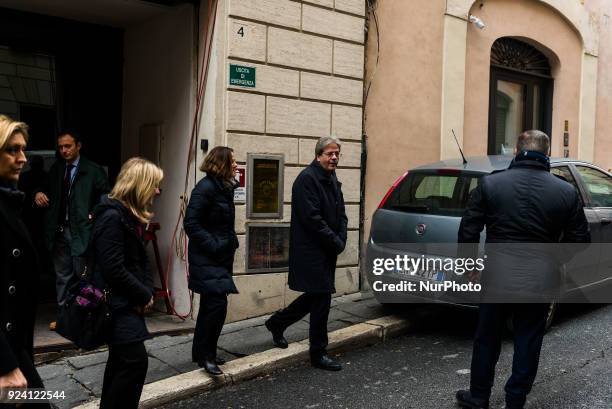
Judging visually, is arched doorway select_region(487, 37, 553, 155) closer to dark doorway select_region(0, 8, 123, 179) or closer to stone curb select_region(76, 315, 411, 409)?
stone curb select_region(76, 315, 411, 409)

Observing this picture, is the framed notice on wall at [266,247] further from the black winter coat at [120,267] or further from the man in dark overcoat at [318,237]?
the black winter coat at [120,267]

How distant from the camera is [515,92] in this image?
10.8 meters

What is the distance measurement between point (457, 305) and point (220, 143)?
8.99ft

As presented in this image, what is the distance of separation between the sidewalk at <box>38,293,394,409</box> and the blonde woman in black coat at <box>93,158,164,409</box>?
47.3 inches

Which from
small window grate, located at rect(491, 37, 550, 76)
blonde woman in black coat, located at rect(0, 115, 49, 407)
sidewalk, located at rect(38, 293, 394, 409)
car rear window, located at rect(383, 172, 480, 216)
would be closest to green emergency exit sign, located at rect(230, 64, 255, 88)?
car rear window, located at rect(383, 172, 480, 216)

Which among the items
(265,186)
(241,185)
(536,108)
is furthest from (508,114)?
(241,185)

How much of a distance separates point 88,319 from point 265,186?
3547 mm

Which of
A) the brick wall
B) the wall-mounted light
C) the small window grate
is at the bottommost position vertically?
the brick wall

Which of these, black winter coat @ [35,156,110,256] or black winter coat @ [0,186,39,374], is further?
black winter coat @ [35,156,110,256]

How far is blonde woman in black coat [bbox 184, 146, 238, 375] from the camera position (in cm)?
460

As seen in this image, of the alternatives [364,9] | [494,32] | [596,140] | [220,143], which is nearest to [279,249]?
[220,143]

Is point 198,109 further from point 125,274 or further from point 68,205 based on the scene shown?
point 125,274

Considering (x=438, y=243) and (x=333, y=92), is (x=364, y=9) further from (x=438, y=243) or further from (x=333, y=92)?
(x=438, y=243)

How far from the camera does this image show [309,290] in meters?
4.90
